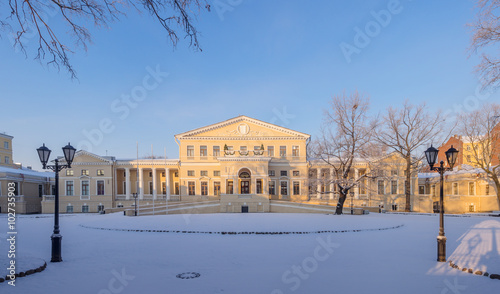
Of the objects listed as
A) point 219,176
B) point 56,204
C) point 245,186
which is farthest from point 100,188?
point 56,204

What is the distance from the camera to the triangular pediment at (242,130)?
137 feet

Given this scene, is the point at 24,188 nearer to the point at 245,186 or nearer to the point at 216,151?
the point at 216,151

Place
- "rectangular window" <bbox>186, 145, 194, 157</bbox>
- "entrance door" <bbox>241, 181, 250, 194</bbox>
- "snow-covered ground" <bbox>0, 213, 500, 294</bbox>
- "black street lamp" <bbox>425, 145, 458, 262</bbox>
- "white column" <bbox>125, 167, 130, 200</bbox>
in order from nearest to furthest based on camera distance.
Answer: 1. "snow-covered ground" <bbox>0, 213, 500, 294</bbox>
2. "black street lamp" <bbox>425, 145, 458, 262</bbox>
3. "entrance door" <bbox>241, 181, 250, 194</bbox>
4. "rectangular window" <bbox>186, 145, 194, 157</bbox>
5. "white column" <bbox>125, 167, 130, 200</bbox>

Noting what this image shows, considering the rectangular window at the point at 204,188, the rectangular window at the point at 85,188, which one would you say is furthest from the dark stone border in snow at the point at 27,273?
the rectangular window at the point at 85,188

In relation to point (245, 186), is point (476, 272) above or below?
above

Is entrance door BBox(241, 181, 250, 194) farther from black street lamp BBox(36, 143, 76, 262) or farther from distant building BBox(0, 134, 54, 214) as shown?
black street lamp BBox(36, 143, 76, 262)

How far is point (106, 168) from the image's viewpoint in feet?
139

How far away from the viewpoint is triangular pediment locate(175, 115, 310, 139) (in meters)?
41.8

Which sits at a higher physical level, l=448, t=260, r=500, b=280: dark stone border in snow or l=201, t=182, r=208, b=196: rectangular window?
l=448, t=260, r=500, b=280: dark stone border in snow

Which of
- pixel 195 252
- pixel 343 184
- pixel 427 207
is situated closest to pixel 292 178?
pixel 343 184

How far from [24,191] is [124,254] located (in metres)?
41.9

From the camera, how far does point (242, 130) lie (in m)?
42.0

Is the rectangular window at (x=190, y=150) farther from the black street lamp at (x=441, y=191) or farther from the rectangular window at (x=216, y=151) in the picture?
the black street lamp at (x=441, y=191)

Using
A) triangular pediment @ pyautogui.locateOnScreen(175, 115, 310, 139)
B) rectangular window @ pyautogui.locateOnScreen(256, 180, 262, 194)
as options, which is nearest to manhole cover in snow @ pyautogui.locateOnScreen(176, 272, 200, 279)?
rectangular window @ pyautogui.locateOnScreen(256, 180, 262, 194)
